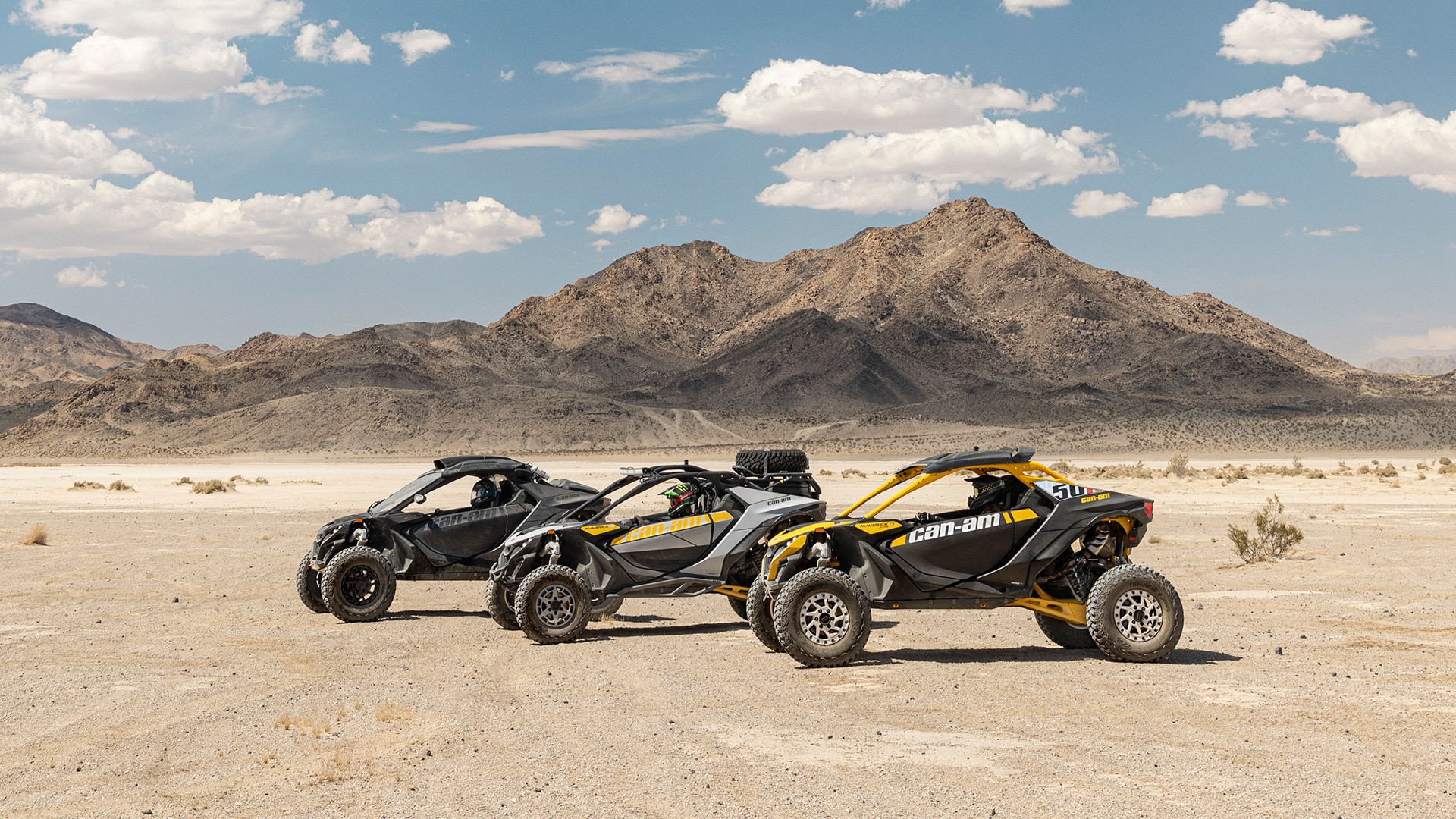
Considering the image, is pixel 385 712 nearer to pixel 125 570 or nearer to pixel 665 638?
pixel 665 638

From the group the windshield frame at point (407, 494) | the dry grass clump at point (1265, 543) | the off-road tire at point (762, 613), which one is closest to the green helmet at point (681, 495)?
the off-road tire at point (762, 613)

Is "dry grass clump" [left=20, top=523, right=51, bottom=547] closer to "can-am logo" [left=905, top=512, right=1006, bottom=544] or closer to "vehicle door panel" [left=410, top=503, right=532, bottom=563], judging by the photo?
"vehicle door panel" [left=410, top=503, right=532, bottom=563]

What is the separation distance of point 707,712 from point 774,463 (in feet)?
18.9

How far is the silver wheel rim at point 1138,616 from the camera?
34.7 ft

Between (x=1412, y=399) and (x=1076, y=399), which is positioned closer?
(x=1412, y=399)

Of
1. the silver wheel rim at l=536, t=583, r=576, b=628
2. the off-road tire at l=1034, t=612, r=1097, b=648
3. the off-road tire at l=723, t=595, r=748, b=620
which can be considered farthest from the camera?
the off-road tire at l=723, t=595, r=748, b=620

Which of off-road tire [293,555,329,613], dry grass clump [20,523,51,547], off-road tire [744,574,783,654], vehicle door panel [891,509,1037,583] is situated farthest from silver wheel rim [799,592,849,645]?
dry grass clump [20,523,51,547]

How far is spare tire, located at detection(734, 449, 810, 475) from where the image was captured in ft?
47.2

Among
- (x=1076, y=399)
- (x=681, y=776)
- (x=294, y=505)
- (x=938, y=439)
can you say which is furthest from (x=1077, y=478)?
(x=1076, y=399)

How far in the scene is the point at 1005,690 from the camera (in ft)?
31.5

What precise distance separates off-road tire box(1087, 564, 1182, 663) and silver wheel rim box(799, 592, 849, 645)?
6.84 feet

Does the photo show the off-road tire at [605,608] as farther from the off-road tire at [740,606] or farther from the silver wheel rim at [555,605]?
the off-road tire at [740,606]

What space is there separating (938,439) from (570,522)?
299 feet

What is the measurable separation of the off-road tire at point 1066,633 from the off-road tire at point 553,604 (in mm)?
4389
